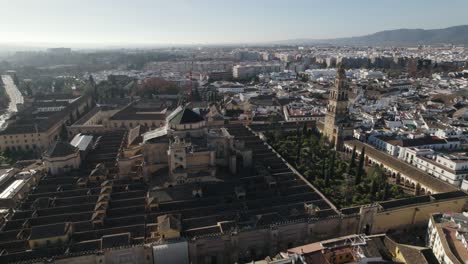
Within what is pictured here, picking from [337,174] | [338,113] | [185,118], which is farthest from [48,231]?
[338,113]

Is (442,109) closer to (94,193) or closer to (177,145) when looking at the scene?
(177,145)

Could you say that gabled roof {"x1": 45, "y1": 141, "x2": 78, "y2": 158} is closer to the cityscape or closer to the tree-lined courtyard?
the cityscape

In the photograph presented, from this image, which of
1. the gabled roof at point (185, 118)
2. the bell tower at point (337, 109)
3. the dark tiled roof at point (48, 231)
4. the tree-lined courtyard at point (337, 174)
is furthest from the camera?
the bell tower at point (337, 109)

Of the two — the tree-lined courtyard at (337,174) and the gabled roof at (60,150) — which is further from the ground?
the gabled roof at (60,150)

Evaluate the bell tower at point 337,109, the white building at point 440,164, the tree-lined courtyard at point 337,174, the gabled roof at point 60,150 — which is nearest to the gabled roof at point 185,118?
the gabled roof at point 60,150

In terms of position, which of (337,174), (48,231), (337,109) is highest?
(337,109)

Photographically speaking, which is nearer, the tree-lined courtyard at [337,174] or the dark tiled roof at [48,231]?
the dark tiled roof at [48,231]

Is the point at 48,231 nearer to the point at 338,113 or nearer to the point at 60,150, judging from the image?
→ the point at 60,150

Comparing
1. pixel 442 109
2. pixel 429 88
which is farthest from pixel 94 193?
pixel 429 88

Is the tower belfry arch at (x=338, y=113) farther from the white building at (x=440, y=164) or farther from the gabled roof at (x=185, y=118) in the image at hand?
the gabled roof at (x=185, y=118)
